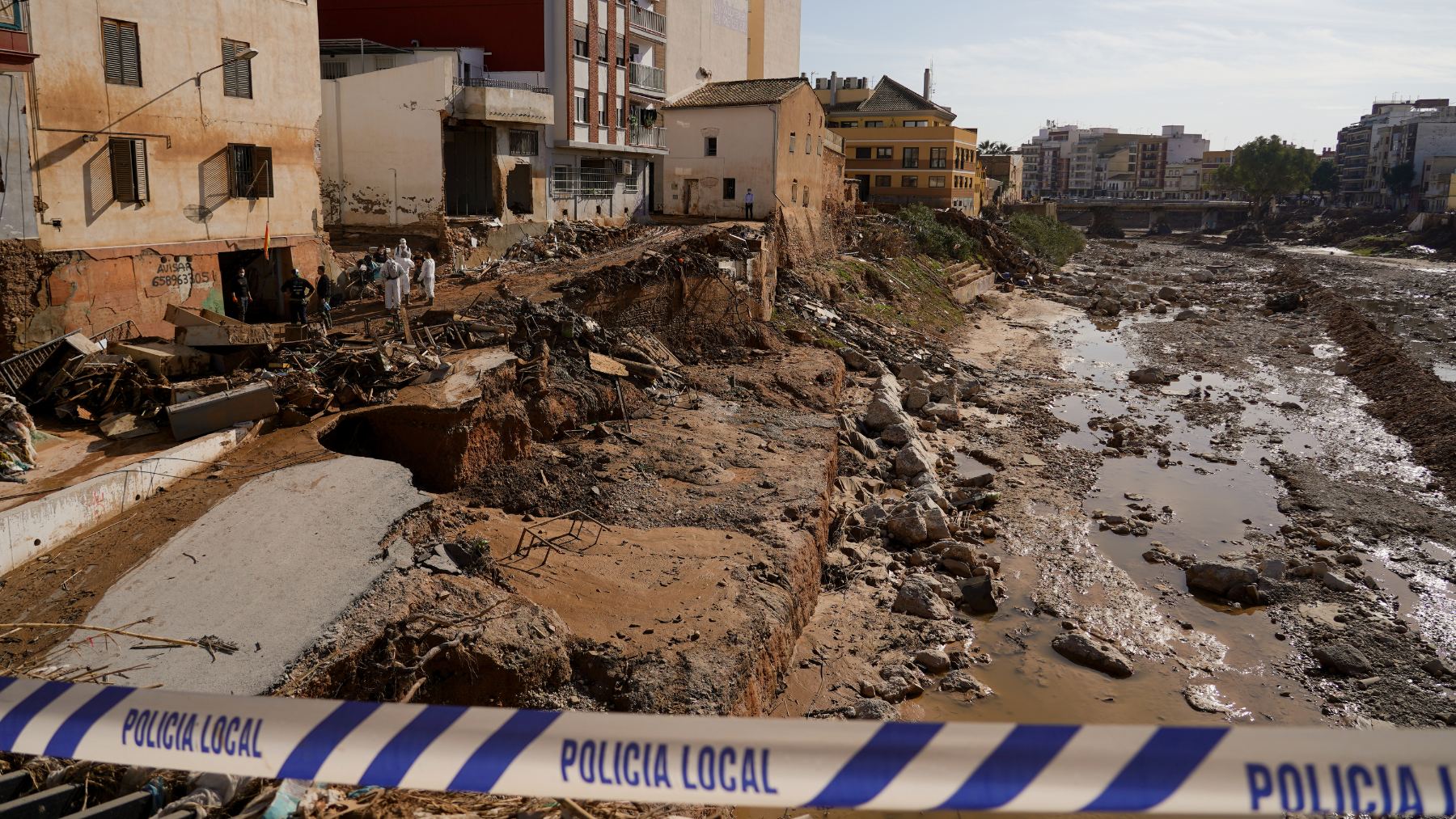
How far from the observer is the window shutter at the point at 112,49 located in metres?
17.0

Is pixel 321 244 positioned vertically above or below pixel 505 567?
above

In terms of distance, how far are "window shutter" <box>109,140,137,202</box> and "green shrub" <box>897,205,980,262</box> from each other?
34.2 meters

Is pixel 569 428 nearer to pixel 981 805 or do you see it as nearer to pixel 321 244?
pixel 321 244

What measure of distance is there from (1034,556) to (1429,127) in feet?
369

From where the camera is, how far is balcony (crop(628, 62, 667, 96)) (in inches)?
1565

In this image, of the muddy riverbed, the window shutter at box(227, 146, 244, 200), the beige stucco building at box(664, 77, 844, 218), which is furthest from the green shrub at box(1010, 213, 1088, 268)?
the window shutter at box(227, 146, 244, 200)

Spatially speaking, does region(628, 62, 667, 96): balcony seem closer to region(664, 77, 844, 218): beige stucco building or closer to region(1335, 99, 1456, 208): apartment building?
region(664, 77, 844, 218): beige stucco building

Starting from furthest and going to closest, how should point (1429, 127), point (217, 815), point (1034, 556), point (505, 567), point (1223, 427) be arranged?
1. point (1429, 127)
2. point (1223, 427)
3. point (1034, 556)
4. point (505, 567)
5. point (217, 815)

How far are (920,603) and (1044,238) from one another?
2279 inches

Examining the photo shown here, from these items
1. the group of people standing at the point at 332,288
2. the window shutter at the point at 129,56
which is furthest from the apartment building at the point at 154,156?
the group of people standing at the point at 332,288

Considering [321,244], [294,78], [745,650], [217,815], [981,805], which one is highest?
[294,78]

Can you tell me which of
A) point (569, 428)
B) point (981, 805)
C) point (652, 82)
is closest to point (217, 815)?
point (981, 805)

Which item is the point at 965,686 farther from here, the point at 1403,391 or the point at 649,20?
the point at 649,20

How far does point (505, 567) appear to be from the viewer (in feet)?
39.2
